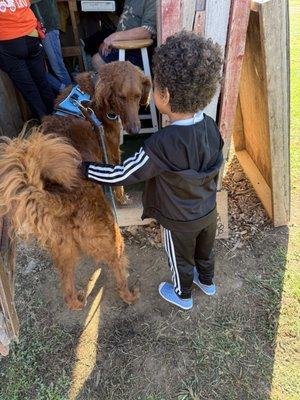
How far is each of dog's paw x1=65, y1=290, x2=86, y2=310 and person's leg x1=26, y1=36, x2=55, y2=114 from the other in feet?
9.20

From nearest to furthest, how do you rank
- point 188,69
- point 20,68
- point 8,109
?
point 188,69 < point 20,68 < point 8,109

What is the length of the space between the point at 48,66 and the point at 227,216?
12.1 feet

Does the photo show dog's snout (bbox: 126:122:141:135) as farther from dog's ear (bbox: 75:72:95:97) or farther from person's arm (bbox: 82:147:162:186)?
person's arm (bbox: 82:147:162:186)

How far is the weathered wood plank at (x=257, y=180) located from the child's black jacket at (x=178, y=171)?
4.53 ft

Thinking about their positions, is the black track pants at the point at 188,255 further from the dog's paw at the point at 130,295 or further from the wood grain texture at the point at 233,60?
the wood grain texture at the point at 233,60

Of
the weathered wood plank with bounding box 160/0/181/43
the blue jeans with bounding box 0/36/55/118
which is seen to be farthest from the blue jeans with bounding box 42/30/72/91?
the weathered wood plank with bounding box 160/0/181/43

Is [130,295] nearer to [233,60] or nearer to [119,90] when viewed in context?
[119,90]

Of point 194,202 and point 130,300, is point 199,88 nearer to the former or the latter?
point 194,202

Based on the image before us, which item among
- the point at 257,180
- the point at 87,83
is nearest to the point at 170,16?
the point at 87,83

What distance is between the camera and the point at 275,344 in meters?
2.49

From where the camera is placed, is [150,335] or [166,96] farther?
[150,335]

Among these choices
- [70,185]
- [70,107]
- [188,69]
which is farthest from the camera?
[70,107]

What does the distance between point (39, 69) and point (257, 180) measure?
2918 mm

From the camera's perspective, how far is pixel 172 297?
279 cm
